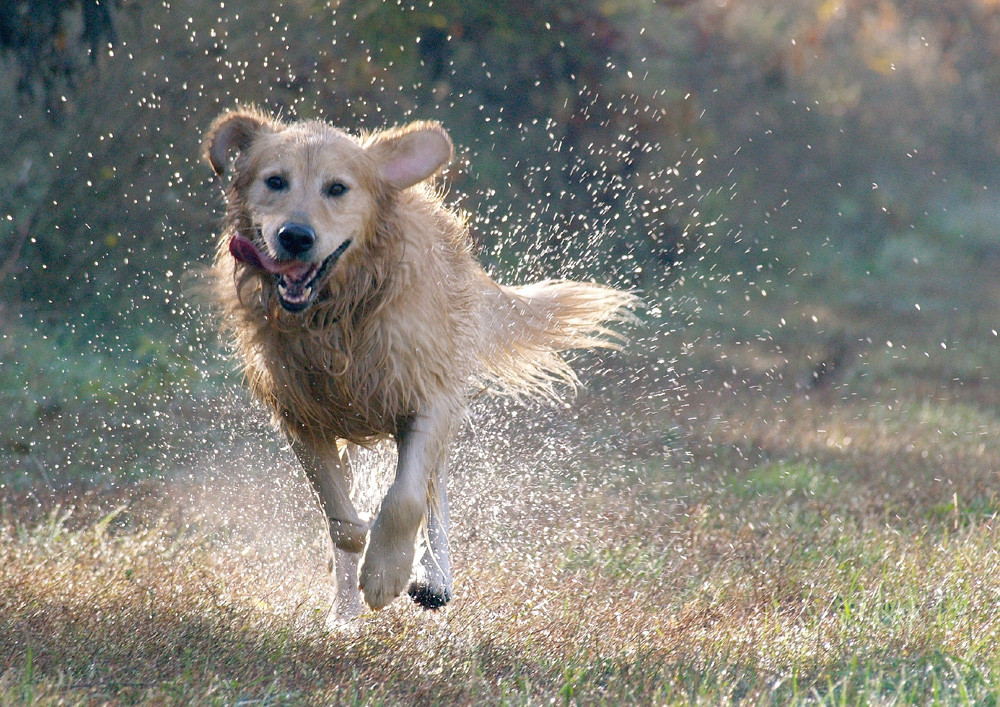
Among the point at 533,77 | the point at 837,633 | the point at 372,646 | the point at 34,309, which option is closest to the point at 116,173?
the point at 34,309

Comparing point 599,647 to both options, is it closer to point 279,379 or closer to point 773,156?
point 279,379

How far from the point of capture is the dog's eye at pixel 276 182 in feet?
12.1

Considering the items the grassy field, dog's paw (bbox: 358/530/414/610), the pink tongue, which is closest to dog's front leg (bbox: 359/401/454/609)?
dog's paw (bbox: 358/530/414/610)

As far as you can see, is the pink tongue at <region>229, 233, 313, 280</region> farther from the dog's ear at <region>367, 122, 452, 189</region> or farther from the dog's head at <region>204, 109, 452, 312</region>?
the dog's ear at <region>367, 122, 452, 189</region>

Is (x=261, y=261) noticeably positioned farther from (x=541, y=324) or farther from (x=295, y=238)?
(x=541, y=324)

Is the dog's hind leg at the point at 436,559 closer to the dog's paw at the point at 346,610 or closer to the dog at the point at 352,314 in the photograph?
the dog at the point at 352,314

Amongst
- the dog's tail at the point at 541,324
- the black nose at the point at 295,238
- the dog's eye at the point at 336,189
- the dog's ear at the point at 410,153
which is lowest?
the dog's tail at the point at 541,324

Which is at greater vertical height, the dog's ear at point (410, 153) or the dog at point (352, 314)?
the dog's ear at point (410, 153)

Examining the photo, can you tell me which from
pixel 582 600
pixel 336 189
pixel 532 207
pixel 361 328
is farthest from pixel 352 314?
pixel 532 207

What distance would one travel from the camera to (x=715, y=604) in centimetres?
399

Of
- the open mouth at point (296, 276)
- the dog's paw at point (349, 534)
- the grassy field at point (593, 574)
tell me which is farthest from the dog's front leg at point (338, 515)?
the open mouth at point (296, 276)

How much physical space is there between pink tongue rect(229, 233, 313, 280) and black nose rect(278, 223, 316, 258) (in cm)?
6

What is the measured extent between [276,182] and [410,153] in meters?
0.49

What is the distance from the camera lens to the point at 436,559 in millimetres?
4195
